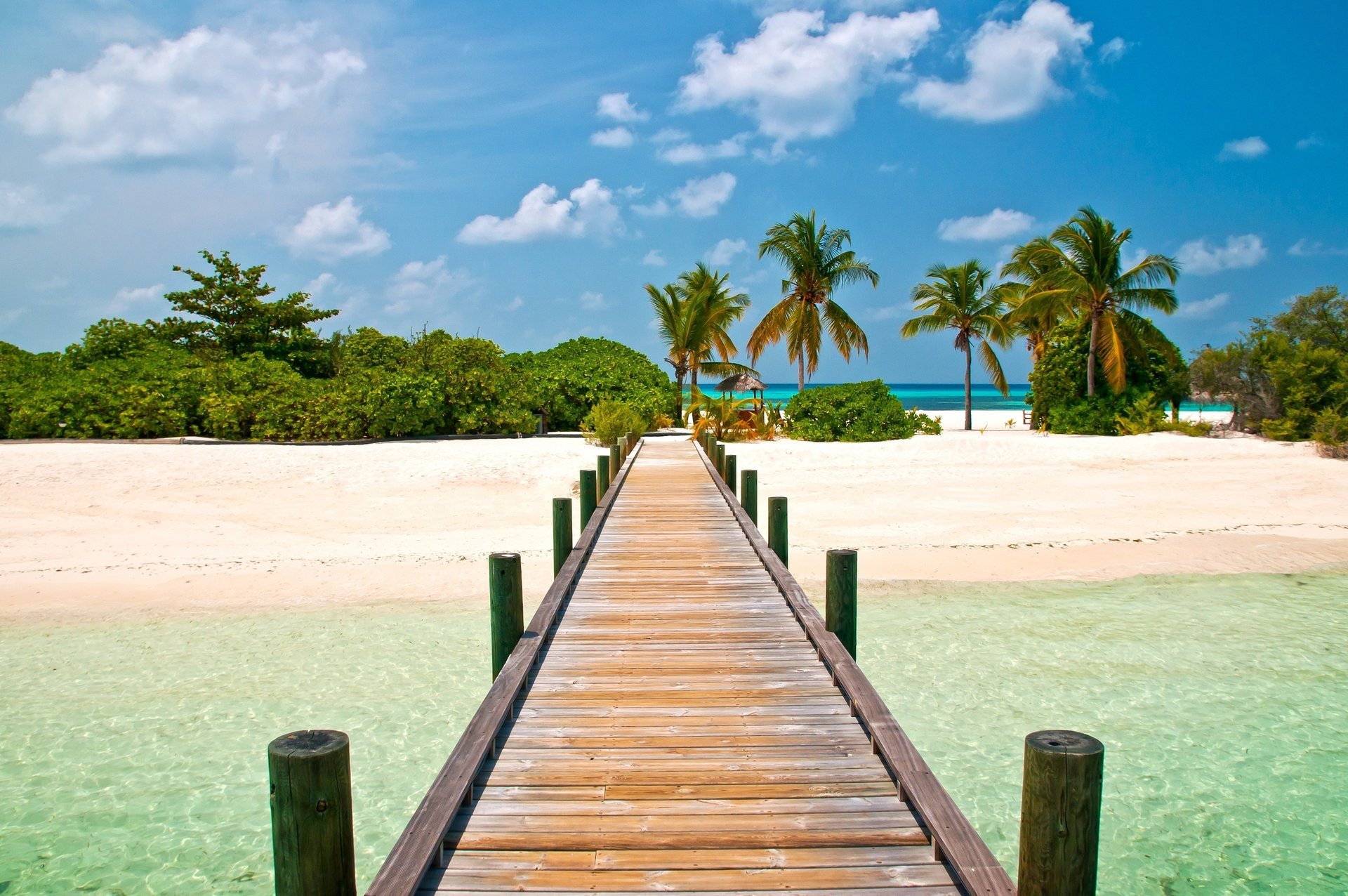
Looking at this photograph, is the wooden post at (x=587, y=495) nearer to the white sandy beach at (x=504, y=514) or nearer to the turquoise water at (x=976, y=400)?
the white sandy beach at (x=504, y=514)

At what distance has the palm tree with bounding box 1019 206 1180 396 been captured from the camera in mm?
27094

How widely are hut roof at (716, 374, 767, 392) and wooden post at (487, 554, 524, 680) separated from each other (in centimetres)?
2738

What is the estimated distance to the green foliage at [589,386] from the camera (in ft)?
83.7

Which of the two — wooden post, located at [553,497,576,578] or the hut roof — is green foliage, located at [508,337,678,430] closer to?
the hut roof

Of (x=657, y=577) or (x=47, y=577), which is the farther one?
(x=47, y=577)

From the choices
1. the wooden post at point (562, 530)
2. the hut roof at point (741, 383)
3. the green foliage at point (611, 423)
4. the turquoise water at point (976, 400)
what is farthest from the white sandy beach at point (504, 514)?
the turquoise water at point (976, 400)

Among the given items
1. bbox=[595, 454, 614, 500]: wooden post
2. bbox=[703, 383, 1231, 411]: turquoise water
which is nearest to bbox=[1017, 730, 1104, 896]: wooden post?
bbox=[595, 454, 614, 500]: wooden post

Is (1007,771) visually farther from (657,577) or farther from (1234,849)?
(657,577)

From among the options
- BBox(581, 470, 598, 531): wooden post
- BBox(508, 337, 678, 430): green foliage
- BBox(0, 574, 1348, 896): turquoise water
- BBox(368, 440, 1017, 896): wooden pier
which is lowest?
BBox(0, 574, 1348, 896): turquoise water

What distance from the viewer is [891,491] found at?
55.2 ft

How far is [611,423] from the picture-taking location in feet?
70.7

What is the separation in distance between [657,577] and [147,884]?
4.17 metres

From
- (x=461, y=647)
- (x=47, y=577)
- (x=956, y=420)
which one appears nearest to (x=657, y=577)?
(x=461, y=647)

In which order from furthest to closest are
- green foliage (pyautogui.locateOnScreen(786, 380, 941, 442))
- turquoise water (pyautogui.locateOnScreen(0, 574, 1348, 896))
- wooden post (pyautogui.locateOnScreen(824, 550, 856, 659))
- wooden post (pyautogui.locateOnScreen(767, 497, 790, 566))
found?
1. green foliage (pyautogui.locateOnScreen(786, 380, 941, 442))
2. wooden post (pyautogui.locateOnScreen(767, 497, 790, 566))
3. wooden post (pyautogui.locateOnScreen(824, 550, 856, 659))
4. turquoise water (pyautogui.locateOnScreen(0, 574, 1348, 896))
